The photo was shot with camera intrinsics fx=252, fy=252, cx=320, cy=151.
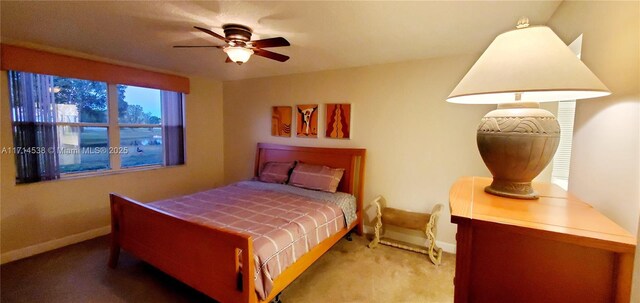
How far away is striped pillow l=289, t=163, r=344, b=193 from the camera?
3035mm

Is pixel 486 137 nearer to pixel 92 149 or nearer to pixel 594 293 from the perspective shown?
pixel 594 293

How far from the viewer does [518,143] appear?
0.87 metres

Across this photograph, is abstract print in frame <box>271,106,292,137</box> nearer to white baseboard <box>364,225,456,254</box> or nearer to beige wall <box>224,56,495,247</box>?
→ beige wall <box>224,56,495,247</box>

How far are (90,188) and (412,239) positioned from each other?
12.5 feet

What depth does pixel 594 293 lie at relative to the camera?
649 millimetres

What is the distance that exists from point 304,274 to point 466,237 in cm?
190

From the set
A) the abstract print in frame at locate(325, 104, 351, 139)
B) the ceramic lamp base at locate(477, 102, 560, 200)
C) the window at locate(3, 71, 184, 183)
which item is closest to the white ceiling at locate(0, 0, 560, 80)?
the window at locate(3, 71, 184, 183)

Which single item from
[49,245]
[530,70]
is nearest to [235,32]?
[530,70]

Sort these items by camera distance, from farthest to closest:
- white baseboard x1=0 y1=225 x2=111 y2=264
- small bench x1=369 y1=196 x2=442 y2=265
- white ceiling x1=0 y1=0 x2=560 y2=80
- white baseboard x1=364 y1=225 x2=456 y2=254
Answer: white baseboard x1=364 y1=225 x2=456 y2=254 < small bench x1=369 y1=196 x2=442 y2=265 < white baseboard x1=0 y1=225 x2=111 y2=264 < white ceiling x1=0 y1=0 x2=560 y2=80

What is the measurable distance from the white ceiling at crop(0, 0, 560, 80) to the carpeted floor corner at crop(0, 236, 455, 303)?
2122mm

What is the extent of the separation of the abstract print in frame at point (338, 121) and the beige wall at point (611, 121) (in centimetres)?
219

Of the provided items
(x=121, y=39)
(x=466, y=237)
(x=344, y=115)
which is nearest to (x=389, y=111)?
(x=344, y=115)

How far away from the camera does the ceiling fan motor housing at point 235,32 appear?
1924 mm

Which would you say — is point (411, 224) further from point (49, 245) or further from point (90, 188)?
point (49, 245)
